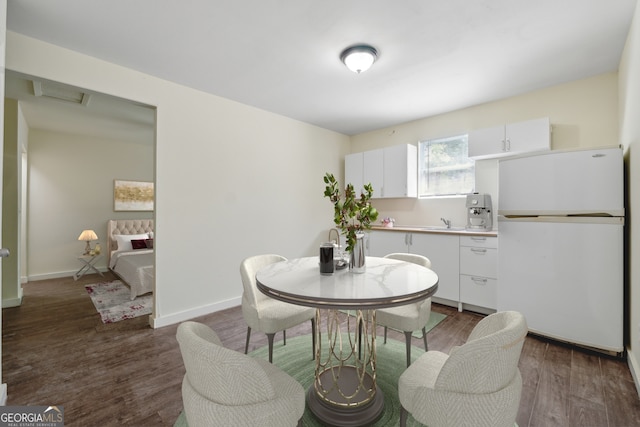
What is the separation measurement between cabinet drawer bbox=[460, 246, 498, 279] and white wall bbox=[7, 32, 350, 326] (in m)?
2.33

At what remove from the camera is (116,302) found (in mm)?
3727

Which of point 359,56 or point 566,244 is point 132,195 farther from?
point 566,244

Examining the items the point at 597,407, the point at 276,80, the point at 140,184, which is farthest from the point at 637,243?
the point at 140,184

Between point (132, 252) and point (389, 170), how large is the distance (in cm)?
476

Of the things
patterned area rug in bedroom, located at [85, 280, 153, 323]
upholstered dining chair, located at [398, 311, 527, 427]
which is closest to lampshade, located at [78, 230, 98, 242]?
patterned area rug in bedroom, located at [85, 280, 153, 323]

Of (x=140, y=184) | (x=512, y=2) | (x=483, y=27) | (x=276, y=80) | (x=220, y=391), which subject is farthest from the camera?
(x=140, y=184)

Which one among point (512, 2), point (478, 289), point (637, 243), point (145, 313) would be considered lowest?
point (145, 313)

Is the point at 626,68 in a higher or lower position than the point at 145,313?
higher

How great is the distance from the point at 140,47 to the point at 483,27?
9.28 ft

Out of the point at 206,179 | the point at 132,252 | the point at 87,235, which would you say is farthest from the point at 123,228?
the point at 206,179

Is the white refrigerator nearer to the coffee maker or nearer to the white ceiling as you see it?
the coffee maker

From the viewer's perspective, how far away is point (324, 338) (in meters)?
2.59

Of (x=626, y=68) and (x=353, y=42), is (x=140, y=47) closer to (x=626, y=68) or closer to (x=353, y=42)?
(x=353, y=42)

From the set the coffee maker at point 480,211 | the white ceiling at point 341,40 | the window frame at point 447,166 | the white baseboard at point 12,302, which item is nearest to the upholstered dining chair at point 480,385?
the white ceiling at point 341,40
